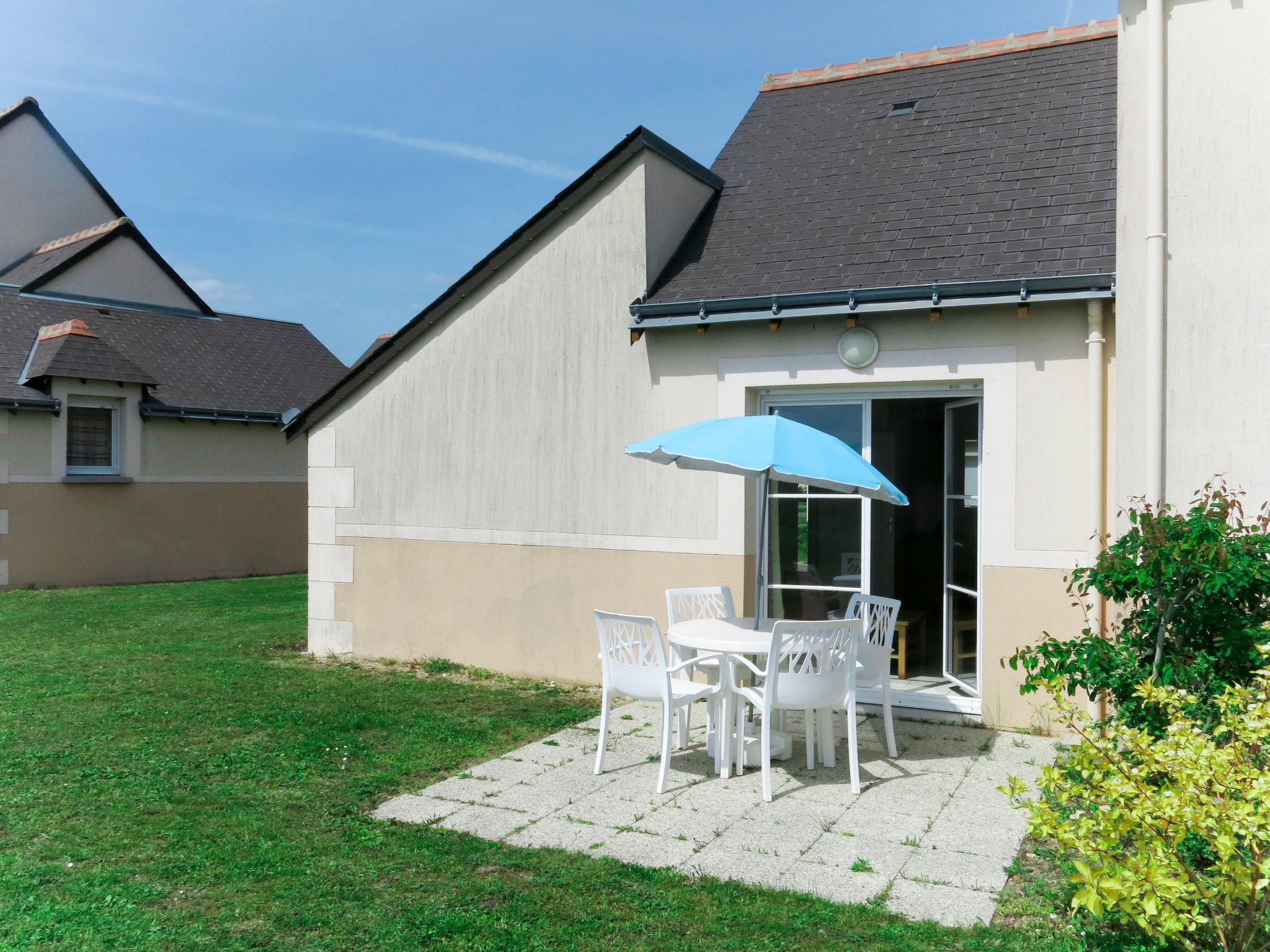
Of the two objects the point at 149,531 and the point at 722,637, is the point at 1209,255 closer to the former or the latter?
the point at 722,637

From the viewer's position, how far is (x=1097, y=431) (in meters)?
6.96

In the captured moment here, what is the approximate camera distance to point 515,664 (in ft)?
31.0

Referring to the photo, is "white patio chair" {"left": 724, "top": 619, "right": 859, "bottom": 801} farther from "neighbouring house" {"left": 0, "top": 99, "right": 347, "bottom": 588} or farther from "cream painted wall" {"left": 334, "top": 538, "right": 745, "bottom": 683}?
"neighbouring house" {"left": 0, "top": 99, "right": 347, "bottom": 588}

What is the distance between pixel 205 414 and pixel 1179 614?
725 inches

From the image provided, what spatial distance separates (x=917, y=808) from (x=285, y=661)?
7.03 m

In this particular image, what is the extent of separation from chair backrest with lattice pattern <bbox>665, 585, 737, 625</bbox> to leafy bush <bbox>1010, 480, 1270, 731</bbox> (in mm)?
2694

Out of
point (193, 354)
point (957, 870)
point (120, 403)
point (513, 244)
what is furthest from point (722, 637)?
point (193, 354)

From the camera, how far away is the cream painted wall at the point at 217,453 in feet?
62.1

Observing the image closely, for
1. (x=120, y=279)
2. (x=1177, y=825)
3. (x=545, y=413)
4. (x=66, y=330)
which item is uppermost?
(x=120, y=279)

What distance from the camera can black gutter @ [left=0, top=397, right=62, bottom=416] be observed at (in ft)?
54.3

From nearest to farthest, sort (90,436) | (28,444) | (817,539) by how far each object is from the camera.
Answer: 1. (817,539)
2. (28,444)
3. (90,436)

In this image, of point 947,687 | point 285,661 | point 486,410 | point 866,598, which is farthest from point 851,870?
point 285,661

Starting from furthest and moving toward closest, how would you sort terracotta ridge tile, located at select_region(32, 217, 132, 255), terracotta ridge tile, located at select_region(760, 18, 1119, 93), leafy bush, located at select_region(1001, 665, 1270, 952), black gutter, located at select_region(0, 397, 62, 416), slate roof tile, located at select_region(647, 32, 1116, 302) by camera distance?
terracotta ridge tile, located at select_region(32, 217, 132, 255)
black gutter, located at select_region(0, 397, 62, 416)
terracotta ridge tile, located at select_region(760, 18, 1119, 93)
slate roof tile, located at select_region(647, 32, 1116, 302)
leafy bush, located at select_region(1001, 665, 1270, 952)

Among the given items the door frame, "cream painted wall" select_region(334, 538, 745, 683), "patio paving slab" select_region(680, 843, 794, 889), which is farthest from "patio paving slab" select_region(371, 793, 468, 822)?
"cream painted wall" select_region(334, 538, 745, 683)
